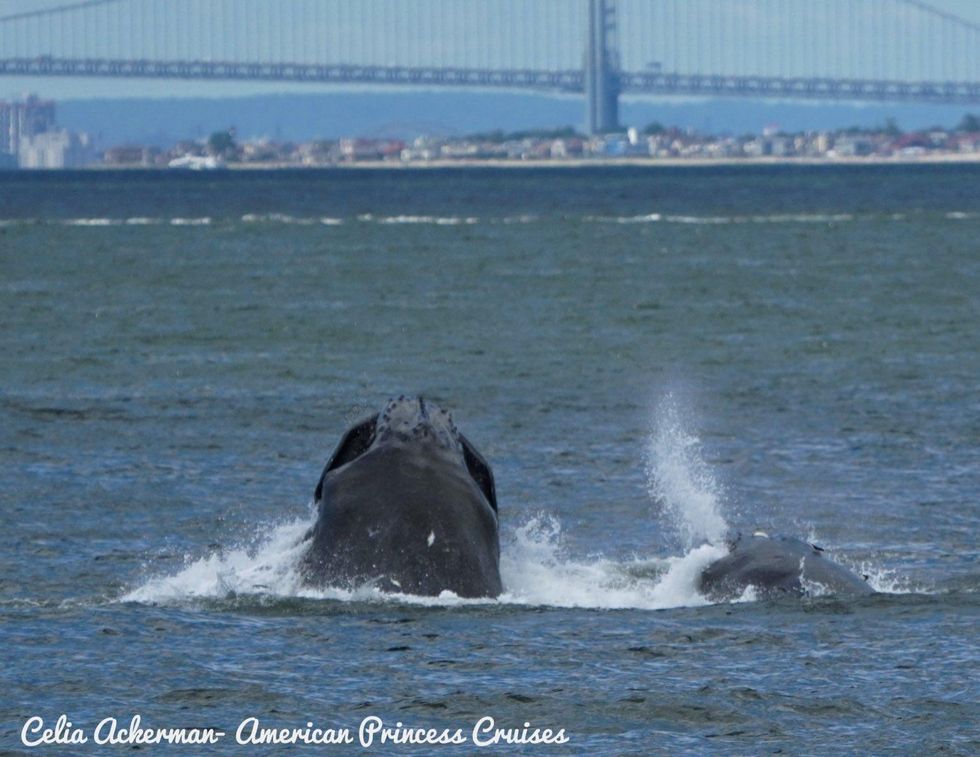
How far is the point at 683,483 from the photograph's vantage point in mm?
19625

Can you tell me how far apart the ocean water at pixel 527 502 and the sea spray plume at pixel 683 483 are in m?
0.06

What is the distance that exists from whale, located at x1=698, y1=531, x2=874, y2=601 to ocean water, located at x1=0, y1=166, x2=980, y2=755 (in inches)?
5.8

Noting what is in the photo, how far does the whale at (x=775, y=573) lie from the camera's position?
42.2 feet

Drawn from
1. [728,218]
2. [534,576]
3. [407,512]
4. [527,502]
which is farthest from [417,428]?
[728,218]

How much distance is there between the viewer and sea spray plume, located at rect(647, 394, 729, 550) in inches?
661

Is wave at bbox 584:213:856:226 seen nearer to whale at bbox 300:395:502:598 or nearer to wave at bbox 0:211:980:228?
wave at bbox 0:211:980:228

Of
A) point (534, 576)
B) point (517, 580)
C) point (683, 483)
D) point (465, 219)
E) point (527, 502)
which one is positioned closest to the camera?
point (517, 580)

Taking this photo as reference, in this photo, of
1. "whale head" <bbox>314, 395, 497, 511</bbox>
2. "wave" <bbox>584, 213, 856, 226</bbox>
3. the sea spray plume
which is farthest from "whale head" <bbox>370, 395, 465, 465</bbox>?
"wave" <bbox>584, 213, 856, 226</bbox>

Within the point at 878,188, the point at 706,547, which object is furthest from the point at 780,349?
the point at 878,188

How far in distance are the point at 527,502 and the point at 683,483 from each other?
1.80 meters

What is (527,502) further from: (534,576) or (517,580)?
(517,580)

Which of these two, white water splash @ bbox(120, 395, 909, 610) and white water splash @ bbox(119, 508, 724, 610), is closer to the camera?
white water splash @ bbox(119, 508, 724, 610)

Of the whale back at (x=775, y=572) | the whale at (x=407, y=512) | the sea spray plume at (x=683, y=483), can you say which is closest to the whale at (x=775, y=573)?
the whale back at (x=775, y=572)

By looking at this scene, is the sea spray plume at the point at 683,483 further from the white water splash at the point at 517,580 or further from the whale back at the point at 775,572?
the whale back at the point at 775,572
